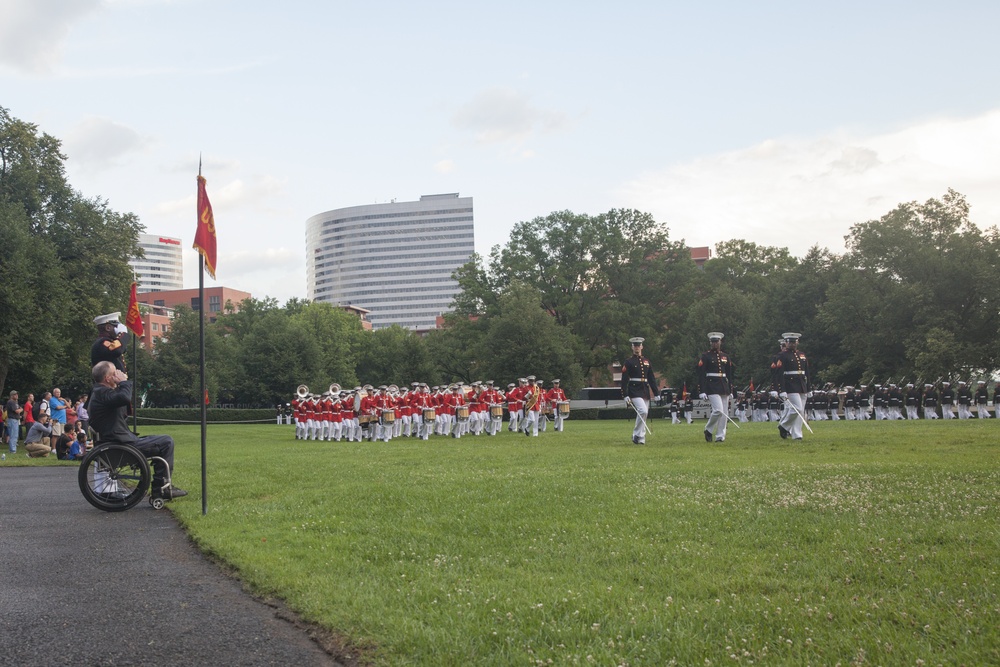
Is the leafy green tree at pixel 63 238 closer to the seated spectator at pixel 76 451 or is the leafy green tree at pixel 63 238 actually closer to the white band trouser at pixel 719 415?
the seated spectator at pixel 76 451

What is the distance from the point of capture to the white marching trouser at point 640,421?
2176cm

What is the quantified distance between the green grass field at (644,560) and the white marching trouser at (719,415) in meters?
6.83

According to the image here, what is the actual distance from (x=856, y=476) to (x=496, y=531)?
5.20 metres

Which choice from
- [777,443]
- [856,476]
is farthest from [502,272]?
[856,476]

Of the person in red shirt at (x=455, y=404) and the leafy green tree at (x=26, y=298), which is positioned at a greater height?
the leafy green tree at (x=26, y=298)

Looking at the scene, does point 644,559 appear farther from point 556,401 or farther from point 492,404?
point 556,401

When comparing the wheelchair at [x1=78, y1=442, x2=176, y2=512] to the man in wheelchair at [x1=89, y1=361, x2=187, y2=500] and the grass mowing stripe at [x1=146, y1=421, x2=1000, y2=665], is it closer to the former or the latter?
the man in wheelchair at [x1=89, y1=361, x2=187, y2=500]

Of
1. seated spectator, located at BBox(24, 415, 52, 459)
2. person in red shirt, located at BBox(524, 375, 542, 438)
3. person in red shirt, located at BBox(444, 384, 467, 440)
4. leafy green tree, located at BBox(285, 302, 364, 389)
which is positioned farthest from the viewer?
leafy green tree, located at BBox(285, 302, 364, 389)

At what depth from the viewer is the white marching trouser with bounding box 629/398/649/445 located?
21.8 m

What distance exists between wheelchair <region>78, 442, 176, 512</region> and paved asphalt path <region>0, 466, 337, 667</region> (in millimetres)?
1033

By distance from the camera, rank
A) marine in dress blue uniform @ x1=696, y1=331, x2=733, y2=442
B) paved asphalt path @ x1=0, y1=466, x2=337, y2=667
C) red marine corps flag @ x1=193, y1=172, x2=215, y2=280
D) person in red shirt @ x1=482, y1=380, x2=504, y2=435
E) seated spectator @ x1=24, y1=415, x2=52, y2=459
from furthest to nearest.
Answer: person in red shirt @ x1=482, y1=380, x2=504, y2=435 < seated spectator @ x1=24, y1=415, x2=52, y2=459 < marine in dress blue uniform @ x1=696, y1=331, x2=733, y2=442 < red marine corps flag @ x1=193, y1=172, x2=215, y2=280 < paved asphalt path @ x1=0, y1=466, x2=337, y2=667

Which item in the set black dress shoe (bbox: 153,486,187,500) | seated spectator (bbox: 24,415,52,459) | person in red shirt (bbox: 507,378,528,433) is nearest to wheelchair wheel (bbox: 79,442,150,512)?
black dress shoe (bbox: 153,486,187,500)

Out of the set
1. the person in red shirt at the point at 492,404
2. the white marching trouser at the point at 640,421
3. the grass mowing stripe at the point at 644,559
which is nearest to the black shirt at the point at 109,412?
the grass mowing stripe at the point at 644,559

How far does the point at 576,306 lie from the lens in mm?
72875
